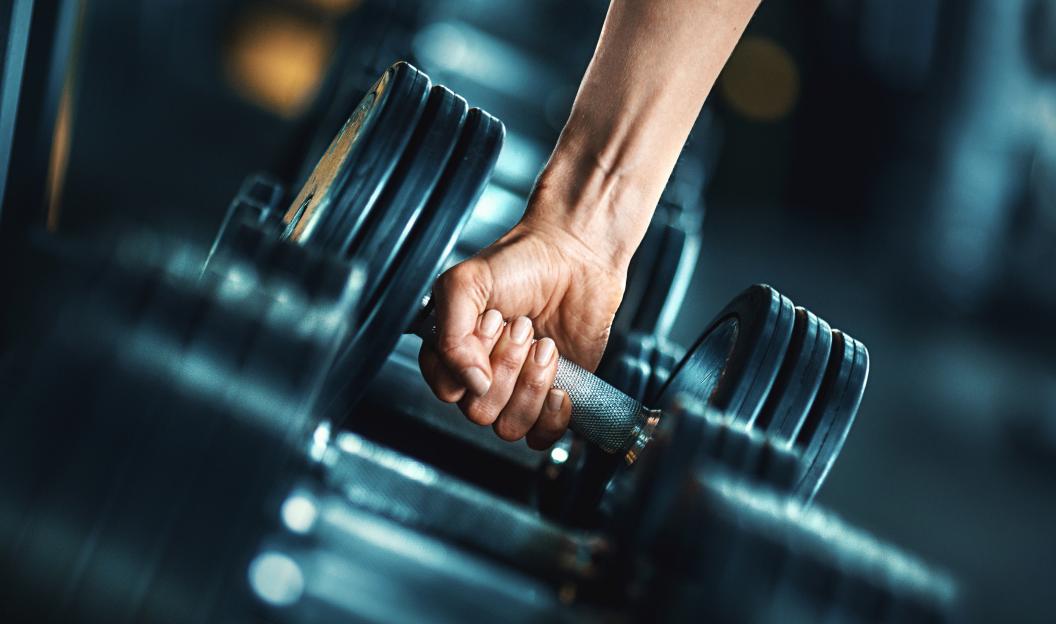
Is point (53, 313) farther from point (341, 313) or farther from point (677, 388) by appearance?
point (677, 388)

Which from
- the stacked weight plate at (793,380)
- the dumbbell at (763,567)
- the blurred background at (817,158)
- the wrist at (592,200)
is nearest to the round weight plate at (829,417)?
the stacked weight plate at (793,380)

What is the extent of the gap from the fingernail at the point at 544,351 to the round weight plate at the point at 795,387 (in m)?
0.25

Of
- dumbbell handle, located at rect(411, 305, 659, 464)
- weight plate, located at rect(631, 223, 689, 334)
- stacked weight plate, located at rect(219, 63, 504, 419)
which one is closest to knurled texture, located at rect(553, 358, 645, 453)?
dumbbell handle, located at rect(411, 305, 659, 464)

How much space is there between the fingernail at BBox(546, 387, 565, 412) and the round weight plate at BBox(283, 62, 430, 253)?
31cm

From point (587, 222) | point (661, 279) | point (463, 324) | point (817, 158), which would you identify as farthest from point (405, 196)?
point (817, 158)

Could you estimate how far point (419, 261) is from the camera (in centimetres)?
90

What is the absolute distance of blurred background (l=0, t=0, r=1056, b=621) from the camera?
265 cm

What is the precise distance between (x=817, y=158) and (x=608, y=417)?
4.40 metres

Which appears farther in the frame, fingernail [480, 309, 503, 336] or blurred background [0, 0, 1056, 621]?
blurred background [0, 0, 1056, 621]

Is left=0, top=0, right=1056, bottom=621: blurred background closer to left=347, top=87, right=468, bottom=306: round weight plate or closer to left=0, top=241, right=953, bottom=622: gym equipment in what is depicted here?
left=0, top=241, right=953, bottom=622: gym equipment

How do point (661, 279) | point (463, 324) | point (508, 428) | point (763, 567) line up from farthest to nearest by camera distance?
point (661, 279), point (508, 428), point (463, 324), point (763, 567)

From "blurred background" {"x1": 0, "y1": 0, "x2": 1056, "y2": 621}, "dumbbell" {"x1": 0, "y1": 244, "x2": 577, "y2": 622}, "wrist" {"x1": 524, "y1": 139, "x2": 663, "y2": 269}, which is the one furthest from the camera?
"blurred background" {"x1": 0, "y1": 0, "x2": 1056, "y2": 621}

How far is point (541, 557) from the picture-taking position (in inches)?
33.8

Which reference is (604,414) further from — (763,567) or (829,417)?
(763,567)
